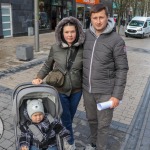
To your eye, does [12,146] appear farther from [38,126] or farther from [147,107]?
[147,107]

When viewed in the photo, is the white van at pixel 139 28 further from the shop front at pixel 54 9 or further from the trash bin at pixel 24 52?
the trash bin at pixel 24 52

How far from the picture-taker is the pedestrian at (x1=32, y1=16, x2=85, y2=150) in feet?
8.91

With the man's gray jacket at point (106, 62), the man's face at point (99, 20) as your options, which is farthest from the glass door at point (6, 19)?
the man's face at point (99, 20)

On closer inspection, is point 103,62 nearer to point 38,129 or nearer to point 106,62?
point 106,62

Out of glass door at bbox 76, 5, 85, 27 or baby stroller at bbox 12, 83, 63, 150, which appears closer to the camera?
baby stroller at bbox 12, 83, 63, 150

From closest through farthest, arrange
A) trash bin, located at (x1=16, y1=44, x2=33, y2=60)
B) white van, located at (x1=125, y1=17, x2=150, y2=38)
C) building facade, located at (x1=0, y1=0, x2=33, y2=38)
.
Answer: trash bin, located at (x1=16, y1=44, x2=33, y2=60), building facade, located at (x1=0, y1=0, x2=33, y2=38), white van, located at (x1=125, y1=17, x2=150, y2=38)

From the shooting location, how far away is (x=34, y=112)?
2555 mm

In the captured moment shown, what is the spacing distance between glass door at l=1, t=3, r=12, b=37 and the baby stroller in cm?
1343

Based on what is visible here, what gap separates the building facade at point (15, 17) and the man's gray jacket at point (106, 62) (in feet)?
43.2

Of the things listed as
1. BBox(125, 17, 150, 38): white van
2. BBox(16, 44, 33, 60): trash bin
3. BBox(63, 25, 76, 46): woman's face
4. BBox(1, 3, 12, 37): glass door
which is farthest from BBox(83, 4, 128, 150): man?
BBox(125, 17, 150, 38): white van

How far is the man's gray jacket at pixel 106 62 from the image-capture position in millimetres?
2588

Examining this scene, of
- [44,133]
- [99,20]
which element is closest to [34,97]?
[44,133]

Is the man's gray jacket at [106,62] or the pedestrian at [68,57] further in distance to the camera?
the pedestrian at [68,57]

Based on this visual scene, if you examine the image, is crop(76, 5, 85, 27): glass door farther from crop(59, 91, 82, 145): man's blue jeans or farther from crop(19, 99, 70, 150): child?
crop(19, 99, 70, 150): child
